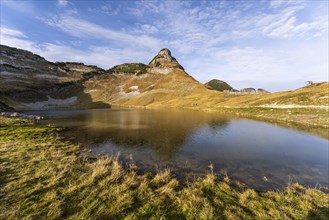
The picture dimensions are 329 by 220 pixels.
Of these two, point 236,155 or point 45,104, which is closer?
point 236,155

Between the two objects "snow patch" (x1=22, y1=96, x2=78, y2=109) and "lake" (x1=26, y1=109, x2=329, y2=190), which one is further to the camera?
"snow patch" (x1=22, y1=96, x2=78, y2=109)

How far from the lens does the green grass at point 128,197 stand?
36.6 feet

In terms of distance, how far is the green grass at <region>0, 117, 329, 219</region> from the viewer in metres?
11.2

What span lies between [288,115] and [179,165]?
202 ft

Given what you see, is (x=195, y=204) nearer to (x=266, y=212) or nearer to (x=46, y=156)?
(x=266, y=212)

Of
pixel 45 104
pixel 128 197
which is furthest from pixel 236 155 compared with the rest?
pixel 45 104

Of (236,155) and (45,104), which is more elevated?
(45,104)

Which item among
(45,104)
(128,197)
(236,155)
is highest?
(128,197)

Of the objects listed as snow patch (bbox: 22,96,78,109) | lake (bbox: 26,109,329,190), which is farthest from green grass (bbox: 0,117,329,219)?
snow patch (bbox: 22,96,78,109)

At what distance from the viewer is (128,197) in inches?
514

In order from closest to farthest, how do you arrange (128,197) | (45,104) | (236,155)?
1. (128,197)
2. (236,155)
3. (45,104)

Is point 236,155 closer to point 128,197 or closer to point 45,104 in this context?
point 128,197

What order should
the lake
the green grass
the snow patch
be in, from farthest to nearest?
the snow patch
the lake
the green grass

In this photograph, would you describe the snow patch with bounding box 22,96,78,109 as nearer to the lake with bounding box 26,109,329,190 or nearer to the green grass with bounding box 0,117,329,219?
the lake with bounding box 26,109,329,190
